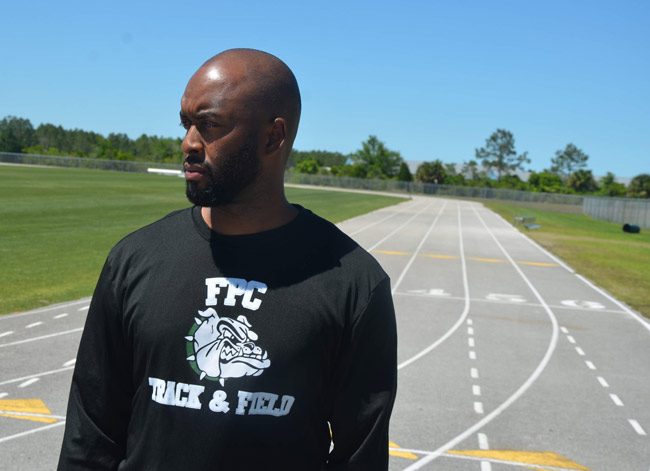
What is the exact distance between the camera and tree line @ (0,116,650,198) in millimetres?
119000

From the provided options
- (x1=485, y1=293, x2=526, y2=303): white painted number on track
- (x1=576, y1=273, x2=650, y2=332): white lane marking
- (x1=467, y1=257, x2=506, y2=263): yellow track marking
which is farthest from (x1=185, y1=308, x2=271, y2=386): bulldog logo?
(x1=467, y1=257, x2=506, y2=263): yellow track marking

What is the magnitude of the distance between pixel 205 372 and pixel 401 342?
10.9 metres

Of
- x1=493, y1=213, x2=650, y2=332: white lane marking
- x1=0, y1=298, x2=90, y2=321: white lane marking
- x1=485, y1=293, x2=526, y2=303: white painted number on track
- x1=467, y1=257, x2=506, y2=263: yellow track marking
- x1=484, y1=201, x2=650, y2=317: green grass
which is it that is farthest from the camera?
x1=467, y1=257, x2=506, y2=263: yellow track marking

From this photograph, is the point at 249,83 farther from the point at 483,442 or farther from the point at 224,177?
the point at 483,442

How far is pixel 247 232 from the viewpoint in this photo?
7.33 ft

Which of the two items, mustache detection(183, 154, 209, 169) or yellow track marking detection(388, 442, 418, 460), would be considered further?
yellow track marking detection(388, 442, 418, 460)

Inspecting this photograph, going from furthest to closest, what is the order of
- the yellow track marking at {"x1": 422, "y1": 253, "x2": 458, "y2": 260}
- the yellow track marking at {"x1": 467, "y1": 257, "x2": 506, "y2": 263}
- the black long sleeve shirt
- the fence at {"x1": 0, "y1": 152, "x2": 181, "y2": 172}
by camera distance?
the fence at {"x1": 0, "y1": 152, "x2": 181, "y2": 172}
the yellow track marking at {"x1": 422, "y1": 253, "x2": 458, "y2": 260}
the yellow track marking at {"x1": 467, "y1": 257, "x2": 506, "y2": 263}
the black long sleeve shirt

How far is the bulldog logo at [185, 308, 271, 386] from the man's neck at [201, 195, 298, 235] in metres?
0.28

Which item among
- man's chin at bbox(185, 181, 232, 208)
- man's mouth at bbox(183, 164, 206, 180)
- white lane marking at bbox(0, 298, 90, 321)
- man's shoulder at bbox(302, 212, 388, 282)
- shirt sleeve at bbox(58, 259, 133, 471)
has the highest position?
man's mouth at bbox(183, 164, 206, 180)

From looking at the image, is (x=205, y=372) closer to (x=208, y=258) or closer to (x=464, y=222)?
(x=208, y=258)

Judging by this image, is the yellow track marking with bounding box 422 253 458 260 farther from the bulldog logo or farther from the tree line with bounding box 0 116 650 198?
the tree line with bounding box 0 116 650 198

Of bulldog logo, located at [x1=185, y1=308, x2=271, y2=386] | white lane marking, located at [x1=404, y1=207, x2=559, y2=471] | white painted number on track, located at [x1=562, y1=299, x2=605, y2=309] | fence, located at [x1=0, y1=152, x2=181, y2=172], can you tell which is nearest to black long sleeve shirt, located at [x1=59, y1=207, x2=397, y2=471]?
bulldog logo, located at [x1=185, y1=308, x2=271, y2=386]

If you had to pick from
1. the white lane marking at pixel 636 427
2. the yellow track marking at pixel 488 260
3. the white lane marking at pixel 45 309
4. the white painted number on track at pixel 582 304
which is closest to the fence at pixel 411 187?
the yellow track marking at pixel 488 260

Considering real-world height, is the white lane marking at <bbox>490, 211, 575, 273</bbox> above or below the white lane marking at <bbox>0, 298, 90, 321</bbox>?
below
